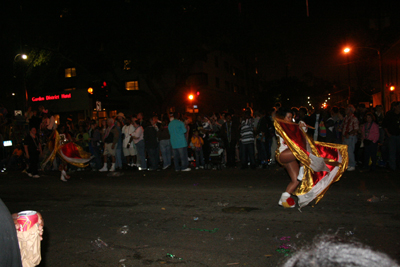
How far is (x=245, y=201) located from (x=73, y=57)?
79.9 feet

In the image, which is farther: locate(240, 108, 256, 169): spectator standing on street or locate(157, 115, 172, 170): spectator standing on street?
locate(157, 115, 172, 170): spectator standing on street

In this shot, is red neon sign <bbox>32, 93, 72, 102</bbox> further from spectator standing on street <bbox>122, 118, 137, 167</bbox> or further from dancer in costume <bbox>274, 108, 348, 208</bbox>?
dancer in costume <bbox>274, 108, 348, 208</bbox>

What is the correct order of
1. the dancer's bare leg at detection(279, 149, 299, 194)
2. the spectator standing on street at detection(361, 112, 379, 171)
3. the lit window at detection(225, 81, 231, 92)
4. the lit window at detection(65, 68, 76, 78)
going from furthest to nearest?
the lit window at detection(225, 81, 231, 92), the lit window at detection(65, 68, 76, 78), the spectator standing on street at detection(361, 112, 379, 171), the dancer's bare leg at detection(279, 149, 299, 194)

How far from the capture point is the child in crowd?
12.4 m

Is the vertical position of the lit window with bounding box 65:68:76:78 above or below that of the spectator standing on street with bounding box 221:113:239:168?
above

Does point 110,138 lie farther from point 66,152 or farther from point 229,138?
point 229,138

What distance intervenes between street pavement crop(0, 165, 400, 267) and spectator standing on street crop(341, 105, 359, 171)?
0.94 metres

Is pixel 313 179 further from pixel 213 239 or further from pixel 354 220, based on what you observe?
pixel 213 239

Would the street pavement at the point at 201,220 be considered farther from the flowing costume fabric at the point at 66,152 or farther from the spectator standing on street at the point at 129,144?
the spectator standing on street at the point at 129,144

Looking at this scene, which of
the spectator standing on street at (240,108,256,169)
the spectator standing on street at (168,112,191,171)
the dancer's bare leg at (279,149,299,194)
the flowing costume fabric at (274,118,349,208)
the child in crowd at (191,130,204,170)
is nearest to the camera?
the flowing costume fabric at (274,118,349,208)

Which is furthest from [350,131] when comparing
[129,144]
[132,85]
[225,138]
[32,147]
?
[132,85]

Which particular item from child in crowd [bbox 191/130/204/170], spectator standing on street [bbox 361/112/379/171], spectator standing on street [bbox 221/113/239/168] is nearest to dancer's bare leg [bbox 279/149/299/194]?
spectator standing on street [bbox 361/112/379/171]

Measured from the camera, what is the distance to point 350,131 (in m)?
10.1

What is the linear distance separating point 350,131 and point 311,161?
5061 mm
